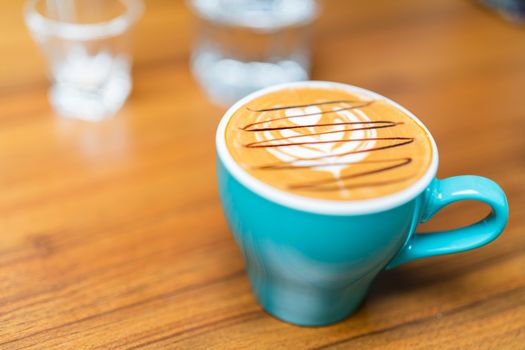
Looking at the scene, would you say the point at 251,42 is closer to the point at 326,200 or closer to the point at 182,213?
the point at 182,213

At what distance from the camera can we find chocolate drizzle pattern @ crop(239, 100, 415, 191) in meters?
0.31

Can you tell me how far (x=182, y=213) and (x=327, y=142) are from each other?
151 millimetres

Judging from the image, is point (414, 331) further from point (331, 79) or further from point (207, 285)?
point (331, 79)

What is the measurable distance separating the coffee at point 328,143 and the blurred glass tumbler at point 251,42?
220mm

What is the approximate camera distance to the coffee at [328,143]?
308 mm

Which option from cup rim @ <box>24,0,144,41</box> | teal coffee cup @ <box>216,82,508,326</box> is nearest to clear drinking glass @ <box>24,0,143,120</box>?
cup rim @ <box>24,0,144,41</box>

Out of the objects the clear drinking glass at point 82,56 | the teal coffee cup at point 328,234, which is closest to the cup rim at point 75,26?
the clear drinking glass at point 82,56

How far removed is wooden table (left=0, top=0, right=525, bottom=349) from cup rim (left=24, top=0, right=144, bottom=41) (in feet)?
0.18

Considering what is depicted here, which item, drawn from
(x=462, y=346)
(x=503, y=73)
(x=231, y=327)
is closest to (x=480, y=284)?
(x=462, y=346)

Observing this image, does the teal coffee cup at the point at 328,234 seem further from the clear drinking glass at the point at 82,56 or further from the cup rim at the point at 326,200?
the clear drinking glass at the point at 82,56

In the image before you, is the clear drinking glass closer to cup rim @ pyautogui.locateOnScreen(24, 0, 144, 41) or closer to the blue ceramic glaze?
cup rim @ pyautogui.locateOnScreen(24, 0, 144, 41)

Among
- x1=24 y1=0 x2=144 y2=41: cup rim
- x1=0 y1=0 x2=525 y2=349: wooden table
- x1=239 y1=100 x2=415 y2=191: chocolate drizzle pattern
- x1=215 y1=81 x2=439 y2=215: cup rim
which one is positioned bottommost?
x1=0 y1=0 x2=525 y2=349: wooden table

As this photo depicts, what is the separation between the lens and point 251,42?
0.64m

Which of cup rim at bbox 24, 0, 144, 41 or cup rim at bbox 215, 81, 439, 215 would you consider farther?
cup rim at bbox 24, 0, 144, 41
